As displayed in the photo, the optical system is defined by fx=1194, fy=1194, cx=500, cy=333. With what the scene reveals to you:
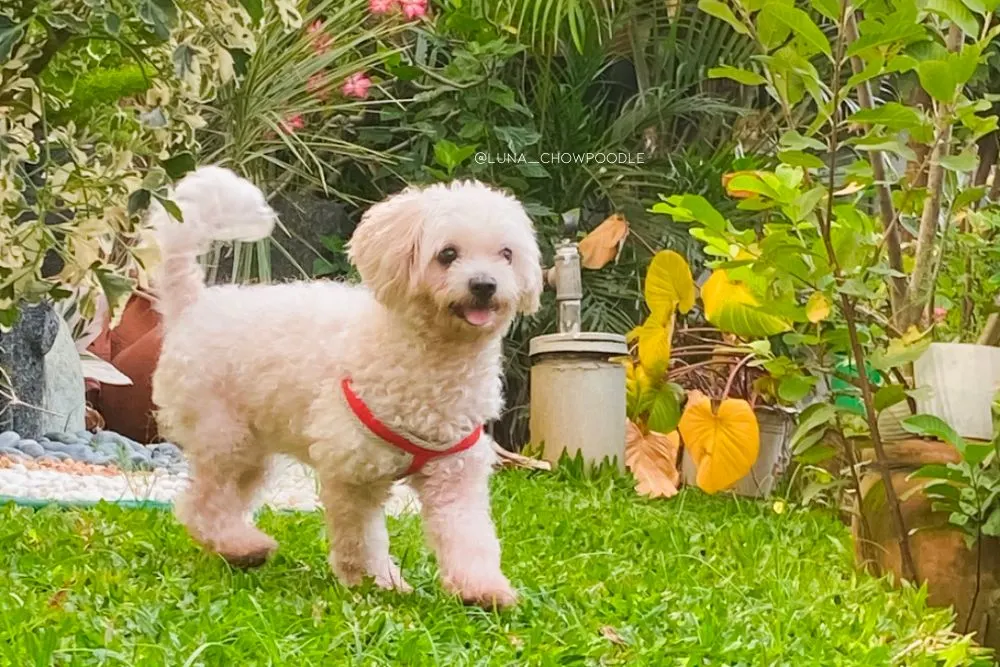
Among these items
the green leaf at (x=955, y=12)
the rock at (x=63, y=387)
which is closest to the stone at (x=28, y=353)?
the rock at (x=63, y=387)

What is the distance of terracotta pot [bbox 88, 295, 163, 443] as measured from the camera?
18.1ft

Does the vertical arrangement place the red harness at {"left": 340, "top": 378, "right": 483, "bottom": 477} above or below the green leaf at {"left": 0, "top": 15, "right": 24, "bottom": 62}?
below

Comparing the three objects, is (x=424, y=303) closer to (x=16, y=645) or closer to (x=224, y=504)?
(x=224, y=504)

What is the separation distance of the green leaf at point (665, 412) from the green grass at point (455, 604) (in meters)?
1.12

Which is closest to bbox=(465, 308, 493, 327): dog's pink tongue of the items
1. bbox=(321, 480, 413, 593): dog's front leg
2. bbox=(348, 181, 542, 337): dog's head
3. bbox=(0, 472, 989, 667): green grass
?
bbox=(348, 181, 542, 337): dog's head

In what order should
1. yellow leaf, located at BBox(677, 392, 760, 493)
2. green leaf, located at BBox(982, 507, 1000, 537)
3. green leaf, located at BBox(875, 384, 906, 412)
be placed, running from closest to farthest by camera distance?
green leaf, located at BBox(982, 507, 1000, 537) < green leaf, located at BBox(875, 384, 906, 412) < yellow leaf, located at BBox(677, 392, 760, 493)

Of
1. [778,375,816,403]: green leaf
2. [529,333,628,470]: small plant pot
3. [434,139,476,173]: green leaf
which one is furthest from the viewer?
[434,139,476,173]: green leaf

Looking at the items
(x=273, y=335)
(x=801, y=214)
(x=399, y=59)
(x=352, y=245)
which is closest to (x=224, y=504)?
(x=273, y=335)

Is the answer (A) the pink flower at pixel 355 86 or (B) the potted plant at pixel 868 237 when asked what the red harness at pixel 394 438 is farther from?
(A) the pink flower at pixel 355 86

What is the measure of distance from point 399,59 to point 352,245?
11.3ft

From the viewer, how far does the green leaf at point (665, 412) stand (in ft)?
15.2

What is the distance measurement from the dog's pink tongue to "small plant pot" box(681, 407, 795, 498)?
253cm

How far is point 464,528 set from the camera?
2.41 metres

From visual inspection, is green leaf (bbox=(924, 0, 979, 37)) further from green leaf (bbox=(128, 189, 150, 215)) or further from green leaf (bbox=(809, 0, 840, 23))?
green leaf (bbox=(128, 189, 150, 215))
